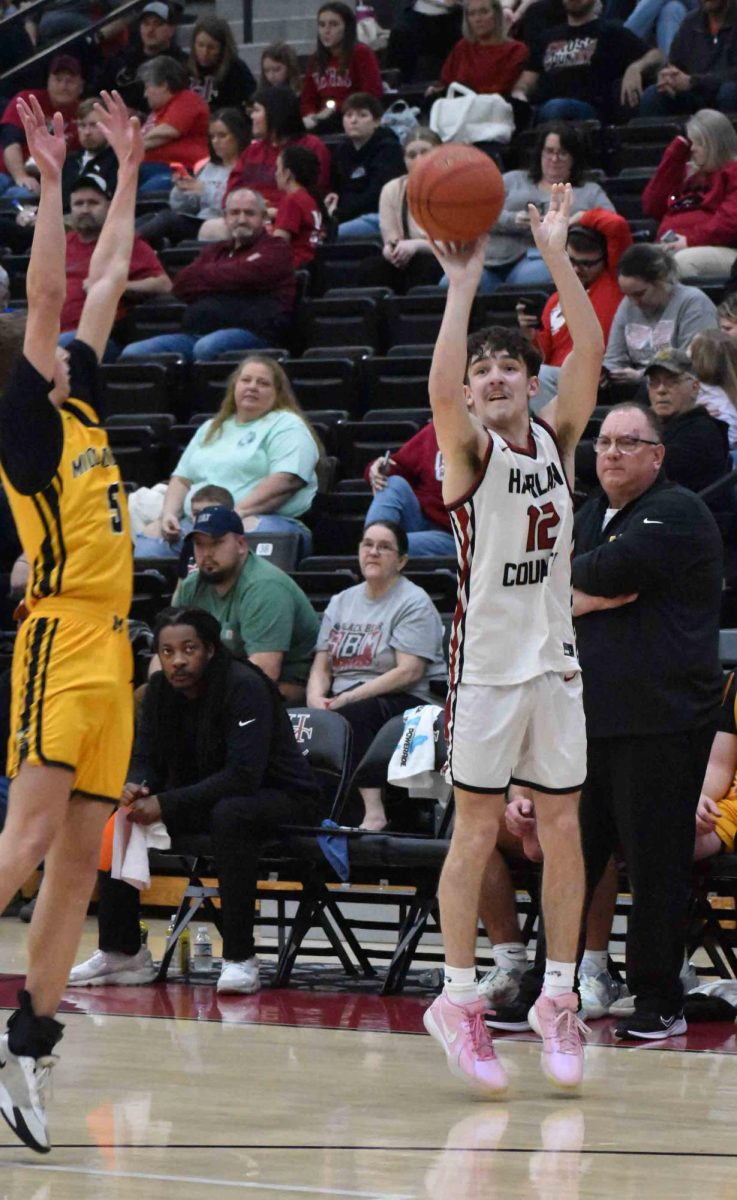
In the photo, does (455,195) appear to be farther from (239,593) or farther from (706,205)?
(706,205)

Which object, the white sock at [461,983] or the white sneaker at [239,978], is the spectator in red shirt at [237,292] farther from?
the white sock at [461,983]

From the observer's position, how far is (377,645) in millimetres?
7926

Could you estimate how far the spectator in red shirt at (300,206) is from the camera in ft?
36.6

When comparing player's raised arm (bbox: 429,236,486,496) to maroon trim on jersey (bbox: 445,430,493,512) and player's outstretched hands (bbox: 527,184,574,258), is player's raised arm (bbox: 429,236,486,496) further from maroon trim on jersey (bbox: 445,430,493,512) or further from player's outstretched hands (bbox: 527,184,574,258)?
player's outstretched hands (bbox: 527,184,574,258)

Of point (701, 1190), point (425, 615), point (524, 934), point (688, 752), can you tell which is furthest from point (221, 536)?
point (701, 1190)

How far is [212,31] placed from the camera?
13320 mm

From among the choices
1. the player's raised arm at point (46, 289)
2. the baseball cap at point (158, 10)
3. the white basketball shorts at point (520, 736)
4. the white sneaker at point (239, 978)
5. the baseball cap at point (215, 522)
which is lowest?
the white sneaker at point (239, 978)

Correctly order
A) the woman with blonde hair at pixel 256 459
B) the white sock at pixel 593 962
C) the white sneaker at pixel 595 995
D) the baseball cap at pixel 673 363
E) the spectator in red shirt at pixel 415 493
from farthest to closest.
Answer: the woman with blonde hair at pixel 256 459, the spectator in red shirt at pixel 415 493, the baseball cap at pixel 673 363, the white sock at pixel 593 962, the white sneaker at pixel 595 995

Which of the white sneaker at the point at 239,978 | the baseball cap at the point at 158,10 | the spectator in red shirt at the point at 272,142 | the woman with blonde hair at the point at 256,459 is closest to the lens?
the white sneaker at the point at 239,978

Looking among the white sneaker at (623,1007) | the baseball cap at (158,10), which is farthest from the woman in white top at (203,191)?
the white sneaker at (623,1007)

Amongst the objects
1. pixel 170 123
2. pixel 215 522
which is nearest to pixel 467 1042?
pixel 215 522

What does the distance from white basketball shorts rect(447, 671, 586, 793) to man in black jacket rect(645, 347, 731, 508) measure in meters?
2.99

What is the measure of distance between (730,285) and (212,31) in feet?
18.6

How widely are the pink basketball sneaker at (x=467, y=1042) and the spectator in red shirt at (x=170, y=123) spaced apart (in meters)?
9.23
